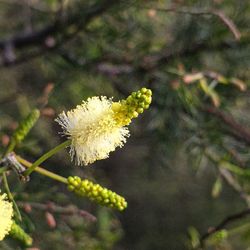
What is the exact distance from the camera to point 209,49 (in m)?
2.60

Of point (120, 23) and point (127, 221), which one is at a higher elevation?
point (120, 23)

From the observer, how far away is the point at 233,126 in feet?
7.33

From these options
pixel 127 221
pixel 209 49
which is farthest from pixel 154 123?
pixel 127 221

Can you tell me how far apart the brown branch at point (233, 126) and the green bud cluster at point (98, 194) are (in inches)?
39.5

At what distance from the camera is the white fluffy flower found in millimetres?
1382

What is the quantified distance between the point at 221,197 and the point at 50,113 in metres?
3.09

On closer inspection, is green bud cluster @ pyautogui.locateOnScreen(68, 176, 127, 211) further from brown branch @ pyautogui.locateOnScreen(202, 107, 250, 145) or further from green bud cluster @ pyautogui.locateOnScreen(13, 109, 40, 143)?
brown branch @ pyautogui.locateOnScreen(202, 107, 250, 145)

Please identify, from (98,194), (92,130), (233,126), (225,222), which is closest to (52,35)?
(233,126)

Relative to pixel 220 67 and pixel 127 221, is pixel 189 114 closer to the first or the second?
pixel 220 67

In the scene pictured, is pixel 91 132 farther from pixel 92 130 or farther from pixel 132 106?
pixel 132 106

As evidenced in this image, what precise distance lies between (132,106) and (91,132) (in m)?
0.18

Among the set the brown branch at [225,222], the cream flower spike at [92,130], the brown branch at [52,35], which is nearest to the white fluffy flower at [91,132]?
the cream flower spike at [92,130]

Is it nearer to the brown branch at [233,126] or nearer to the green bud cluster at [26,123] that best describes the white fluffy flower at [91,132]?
the green bud cluster at [26,123]

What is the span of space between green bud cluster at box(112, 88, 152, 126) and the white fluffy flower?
0.05m
